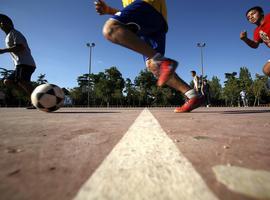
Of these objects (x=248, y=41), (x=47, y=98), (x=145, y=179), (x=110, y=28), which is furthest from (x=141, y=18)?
(x=248, y=41)

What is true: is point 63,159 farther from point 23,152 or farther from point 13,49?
point 13,49

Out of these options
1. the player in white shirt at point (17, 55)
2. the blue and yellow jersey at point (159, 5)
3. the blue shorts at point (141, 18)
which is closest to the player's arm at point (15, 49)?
the player in white shirt at point (17, 55)

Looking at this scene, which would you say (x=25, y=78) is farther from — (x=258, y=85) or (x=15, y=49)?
(x=258, y=85)

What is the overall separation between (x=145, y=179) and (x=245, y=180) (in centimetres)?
31

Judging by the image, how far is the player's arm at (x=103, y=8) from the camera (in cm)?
375

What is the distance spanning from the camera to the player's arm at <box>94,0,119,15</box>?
147 inches

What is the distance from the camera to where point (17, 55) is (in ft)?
19.7

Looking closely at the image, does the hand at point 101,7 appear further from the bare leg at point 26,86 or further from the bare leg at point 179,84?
the bare leg at point 26,86

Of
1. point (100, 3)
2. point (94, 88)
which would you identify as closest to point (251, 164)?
point (100, 3)

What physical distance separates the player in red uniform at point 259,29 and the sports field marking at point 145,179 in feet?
14.7

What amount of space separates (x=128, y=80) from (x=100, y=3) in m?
66.7

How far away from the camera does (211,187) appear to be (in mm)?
623

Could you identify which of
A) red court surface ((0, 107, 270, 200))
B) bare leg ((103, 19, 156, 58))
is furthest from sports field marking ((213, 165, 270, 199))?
bare leg ((103, 19, 156, 58))

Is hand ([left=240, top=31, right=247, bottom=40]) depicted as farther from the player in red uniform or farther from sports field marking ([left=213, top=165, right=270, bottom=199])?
sports field marking ([left=213, top=165, right=270, bottom=199])
